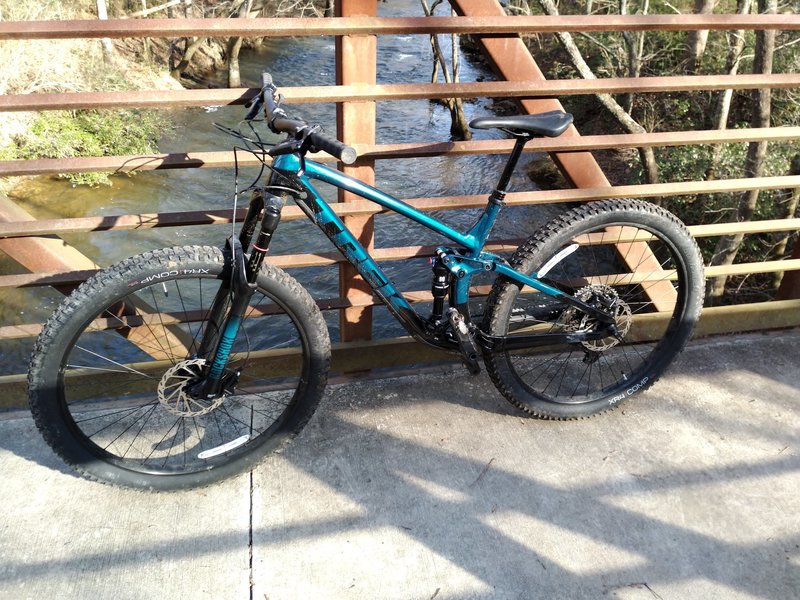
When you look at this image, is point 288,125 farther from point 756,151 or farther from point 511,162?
point 756,151

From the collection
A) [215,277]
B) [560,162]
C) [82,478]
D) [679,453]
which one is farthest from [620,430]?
[82,478]

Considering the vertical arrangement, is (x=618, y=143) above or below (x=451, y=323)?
above

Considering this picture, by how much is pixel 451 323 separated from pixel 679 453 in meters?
1.03

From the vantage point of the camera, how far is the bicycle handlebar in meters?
2.03

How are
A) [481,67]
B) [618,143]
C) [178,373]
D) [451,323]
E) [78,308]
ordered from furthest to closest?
1. [481,67]
2. [618,143]
3. [451,323]
4. [178,373]
5. [78,308]

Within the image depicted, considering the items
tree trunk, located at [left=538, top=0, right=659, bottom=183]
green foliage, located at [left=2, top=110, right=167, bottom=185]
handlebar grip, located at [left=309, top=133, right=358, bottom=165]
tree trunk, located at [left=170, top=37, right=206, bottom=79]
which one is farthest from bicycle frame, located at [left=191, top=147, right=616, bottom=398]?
tree trunk, located at [left=170, top=37, right=206, bottom=79]

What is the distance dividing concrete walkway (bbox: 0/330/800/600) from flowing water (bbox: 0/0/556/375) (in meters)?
5.45

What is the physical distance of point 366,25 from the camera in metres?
2.48

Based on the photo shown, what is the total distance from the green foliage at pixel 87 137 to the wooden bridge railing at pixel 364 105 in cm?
917

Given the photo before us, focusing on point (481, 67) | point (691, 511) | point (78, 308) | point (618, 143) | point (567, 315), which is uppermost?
point (618, 143)

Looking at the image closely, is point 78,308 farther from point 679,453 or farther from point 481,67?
point 481,67

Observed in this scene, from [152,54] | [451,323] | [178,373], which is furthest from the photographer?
[152,54]

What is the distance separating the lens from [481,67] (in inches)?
768

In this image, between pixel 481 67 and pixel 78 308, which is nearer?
pixel 78 308
